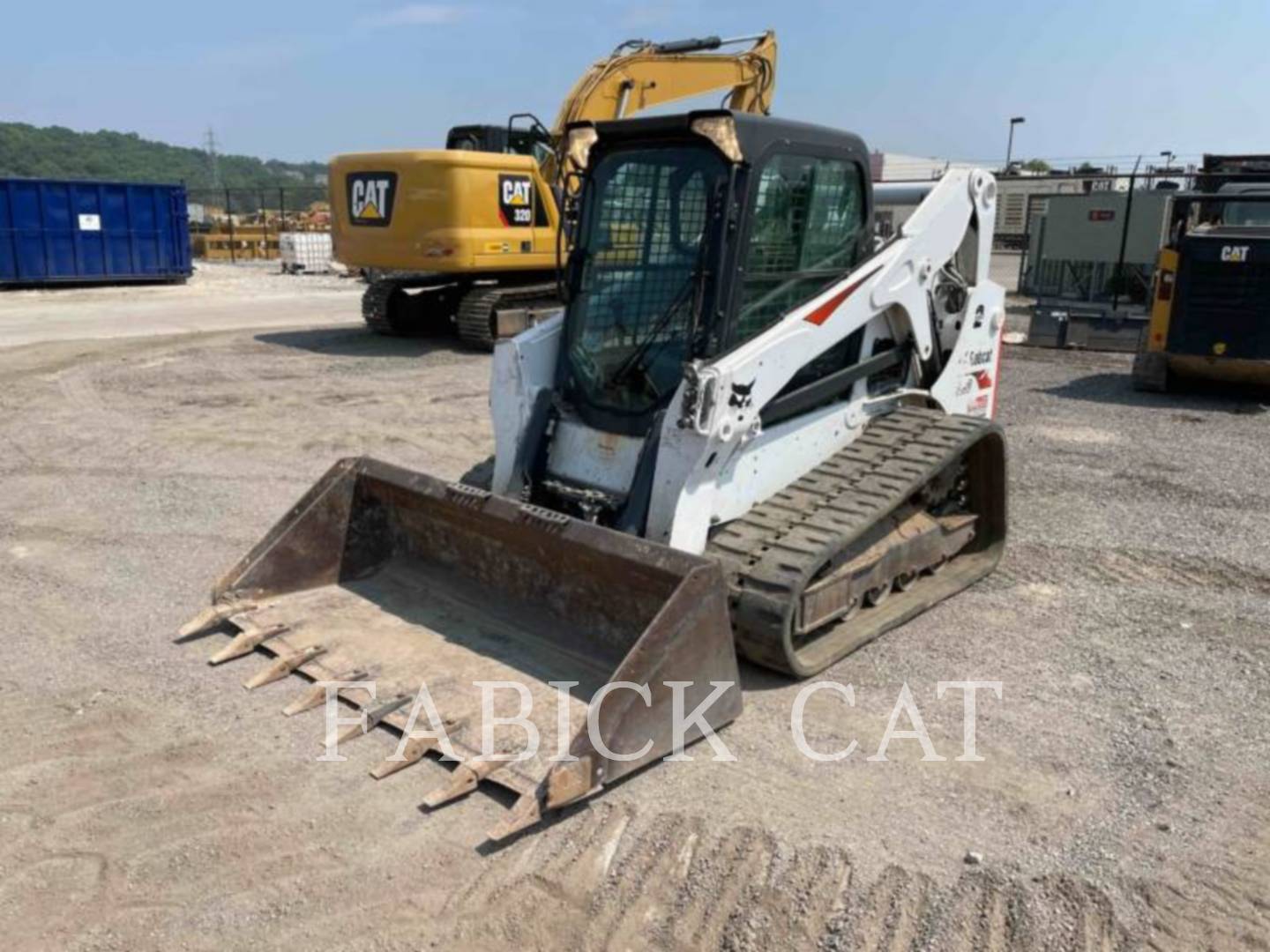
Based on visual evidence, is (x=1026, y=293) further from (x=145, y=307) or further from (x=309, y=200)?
(x=309, y=200)

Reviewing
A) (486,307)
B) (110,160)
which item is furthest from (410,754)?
(110,160)

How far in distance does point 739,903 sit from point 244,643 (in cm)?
242

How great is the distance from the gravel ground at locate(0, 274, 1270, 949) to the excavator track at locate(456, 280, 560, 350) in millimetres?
6933

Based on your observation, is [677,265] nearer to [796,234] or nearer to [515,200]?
[796,234]

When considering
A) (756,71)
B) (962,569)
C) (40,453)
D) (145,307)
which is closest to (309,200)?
(145,307)

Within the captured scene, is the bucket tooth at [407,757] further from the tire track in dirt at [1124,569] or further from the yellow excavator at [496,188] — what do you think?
the yellow excavator at [496,188]

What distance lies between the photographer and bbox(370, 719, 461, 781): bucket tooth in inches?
137

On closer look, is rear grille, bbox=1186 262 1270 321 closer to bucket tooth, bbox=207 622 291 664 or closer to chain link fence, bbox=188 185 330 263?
bucket tooth, bbox=207 622 291 664

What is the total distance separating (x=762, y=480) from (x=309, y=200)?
150 ft

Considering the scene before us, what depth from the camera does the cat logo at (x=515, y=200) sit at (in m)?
12.5

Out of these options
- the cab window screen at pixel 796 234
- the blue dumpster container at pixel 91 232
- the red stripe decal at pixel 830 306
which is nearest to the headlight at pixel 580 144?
the cab window screen at pixel 796 234

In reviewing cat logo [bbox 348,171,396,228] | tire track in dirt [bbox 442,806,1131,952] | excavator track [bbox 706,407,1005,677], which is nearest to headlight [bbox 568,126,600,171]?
excavator track [bbox 706,407,1005,677]

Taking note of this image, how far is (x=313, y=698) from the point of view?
392 centimetres

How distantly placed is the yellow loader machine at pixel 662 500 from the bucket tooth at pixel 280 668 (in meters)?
0.01
